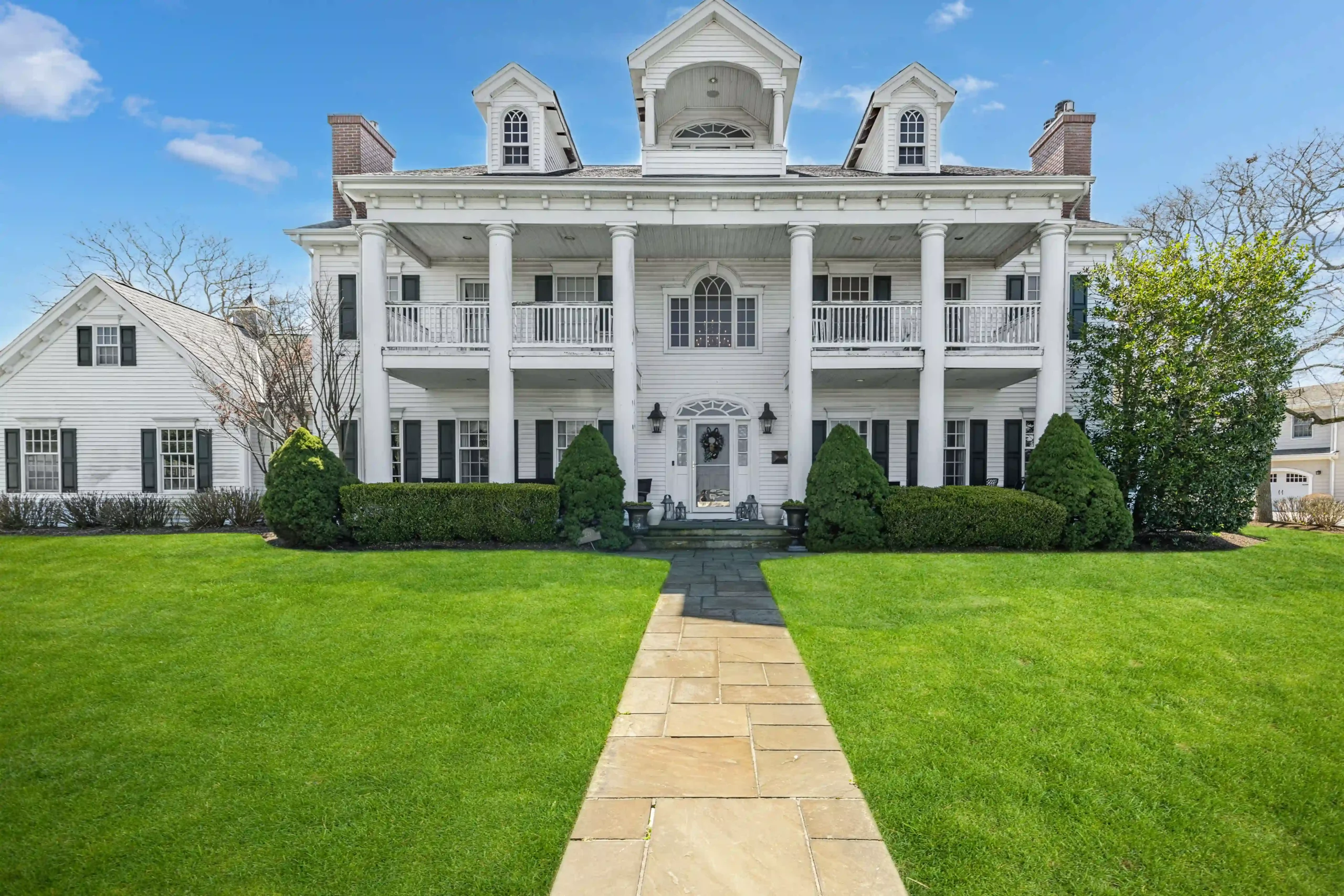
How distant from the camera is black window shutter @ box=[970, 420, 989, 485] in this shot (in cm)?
1470

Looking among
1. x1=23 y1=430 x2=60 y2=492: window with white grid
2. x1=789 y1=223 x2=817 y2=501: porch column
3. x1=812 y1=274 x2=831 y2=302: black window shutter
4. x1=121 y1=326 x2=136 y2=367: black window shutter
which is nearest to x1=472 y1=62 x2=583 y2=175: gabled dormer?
x1=789 y1=223 x2=817 y2=501: porch column

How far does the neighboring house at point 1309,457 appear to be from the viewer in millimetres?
22875

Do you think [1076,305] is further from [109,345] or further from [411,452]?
[109,345]

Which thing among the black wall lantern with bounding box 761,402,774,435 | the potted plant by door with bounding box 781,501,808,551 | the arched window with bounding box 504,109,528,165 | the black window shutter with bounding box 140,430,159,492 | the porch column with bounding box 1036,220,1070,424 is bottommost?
the potted plant by door with bounding box 781,501,808,551

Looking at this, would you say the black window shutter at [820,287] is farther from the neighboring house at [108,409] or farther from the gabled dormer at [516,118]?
the neighboring house at [108,409]

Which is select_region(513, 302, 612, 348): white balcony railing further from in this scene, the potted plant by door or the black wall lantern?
the potted plant by door

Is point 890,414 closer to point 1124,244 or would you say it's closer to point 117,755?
point 1124,244

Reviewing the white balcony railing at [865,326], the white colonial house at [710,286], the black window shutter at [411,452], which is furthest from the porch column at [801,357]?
the black window shutter at [411,452]

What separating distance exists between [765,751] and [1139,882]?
1.91m

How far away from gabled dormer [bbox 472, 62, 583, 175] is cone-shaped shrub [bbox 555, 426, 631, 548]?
6.76 meters

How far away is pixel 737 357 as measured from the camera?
47.3 ft

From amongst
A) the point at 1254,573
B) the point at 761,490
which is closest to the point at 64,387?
the point at 761,490

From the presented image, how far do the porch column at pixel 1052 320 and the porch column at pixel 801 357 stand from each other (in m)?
4.80

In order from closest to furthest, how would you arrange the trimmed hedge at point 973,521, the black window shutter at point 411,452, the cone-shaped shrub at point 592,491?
the trimmed hedge at point 973,521 → the cone-shaped shrub at point 592,491 → the black window shutter at point 411,452
